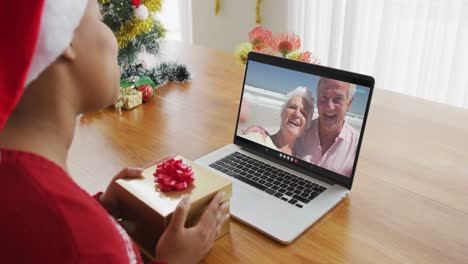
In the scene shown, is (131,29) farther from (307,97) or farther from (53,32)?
(53,32)

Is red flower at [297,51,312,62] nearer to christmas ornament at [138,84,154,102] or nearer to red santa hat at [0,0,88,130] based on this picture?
christmas ornament at [138,84,154,102]

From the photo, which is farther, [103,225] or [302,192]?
[302,192]

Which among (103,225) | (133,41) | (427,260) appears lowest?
(427,260)

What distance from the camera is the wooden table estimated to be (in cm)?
79

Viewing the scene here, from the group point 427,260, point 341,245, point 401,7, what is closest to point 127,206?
point 341,245

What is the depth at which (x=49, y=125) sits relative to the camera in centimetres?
63

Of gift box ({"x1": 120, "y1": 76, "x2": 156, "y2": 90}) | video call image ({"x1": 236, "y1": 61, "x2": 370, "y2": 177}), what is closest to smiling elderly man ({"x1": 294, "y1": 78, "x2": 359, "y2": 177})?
video call image ({"x1": 236, "y1": 61, "x2": 370, "y2": 177})

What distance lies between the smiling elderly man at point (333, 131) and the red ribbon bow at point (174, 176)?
0.29 meters

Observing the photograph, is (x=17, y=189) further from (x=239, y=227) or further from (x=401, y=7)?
(x=401, y=7)

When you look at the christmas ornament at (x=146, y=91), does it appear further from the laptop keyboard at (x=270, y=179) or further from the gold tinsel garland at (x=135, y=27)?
the laptop keyboard at (x=270, y=179)

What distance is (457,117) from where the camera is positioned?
4.28 feet

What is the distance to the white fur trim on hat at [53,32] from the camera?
0.53 metres

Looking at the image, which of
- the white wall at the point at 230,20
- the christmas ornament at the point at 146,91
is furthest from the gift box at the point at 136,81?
the white wall at the point at 230,20

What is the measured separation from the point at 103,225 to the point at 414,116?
3.26 feet
